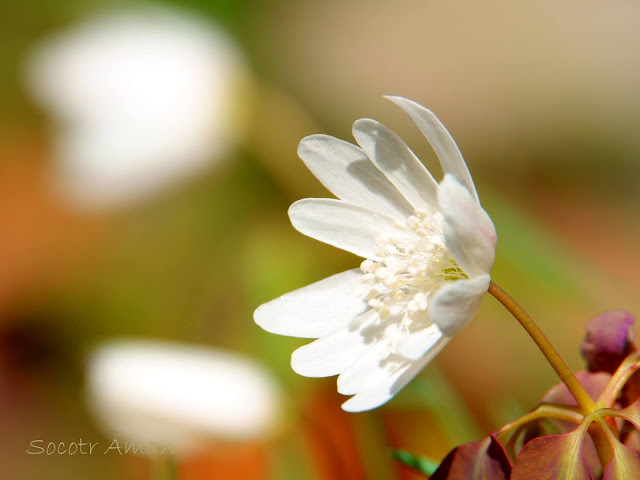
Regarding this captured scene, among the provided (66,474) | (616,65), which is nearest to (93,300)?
(66,474)

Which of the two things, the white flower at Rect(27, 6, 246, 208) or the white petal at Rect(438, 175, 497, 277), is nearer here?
the white petal at Rect(438, 175, 497, 277)

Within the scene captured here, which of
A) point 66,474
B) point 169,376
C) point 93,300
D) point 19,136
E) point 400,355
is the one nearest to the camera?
point 400,355

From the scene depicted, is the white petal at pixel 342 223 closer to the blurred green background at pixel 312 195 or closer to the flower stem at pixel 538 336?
the flower stem at pixel 538 336

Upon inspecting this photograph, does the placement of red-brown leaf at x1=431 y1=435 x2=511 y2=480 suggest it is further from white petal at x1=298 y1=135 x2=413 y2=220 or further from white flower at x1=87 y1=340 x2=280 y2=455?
white flower at x1=87 y1=340 x2=280 y2=455

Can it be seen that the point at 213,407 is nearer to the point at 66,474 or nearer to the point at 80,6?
the point at 66,474

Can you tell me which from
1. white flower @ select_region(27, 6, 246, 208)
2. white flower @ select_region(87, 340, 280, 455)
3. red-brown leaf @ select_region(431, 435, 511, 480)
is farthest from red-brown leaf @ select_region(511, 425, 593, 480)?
white flower @ select_region(27, 6, 246, 208)

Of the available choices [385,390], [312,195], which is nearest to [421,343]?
[385,390]
